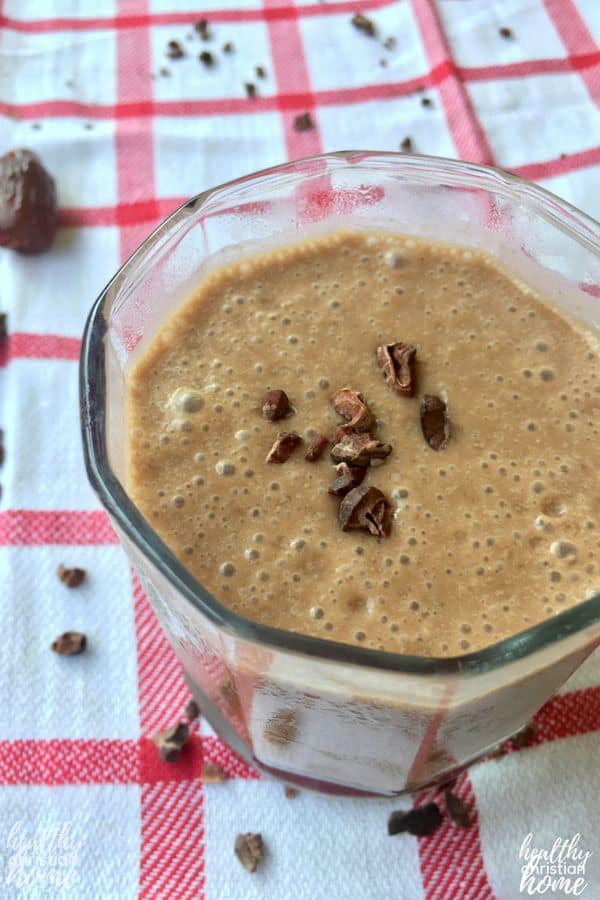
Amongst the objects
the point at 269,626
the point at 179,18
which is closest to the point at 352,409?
the point at 269,626

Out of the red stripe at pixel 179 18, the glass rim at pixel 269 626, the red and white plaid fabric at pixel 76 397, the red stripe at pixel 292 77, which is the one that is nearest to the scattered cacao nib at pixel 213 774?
the red and white plaid fabric at pixel 76 397

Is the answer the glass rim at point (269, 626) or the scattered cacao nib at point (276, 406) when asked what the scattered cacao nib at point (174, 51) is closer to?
the glass rim at point (269, 626)

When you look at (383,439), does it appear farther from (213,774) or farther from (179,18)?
(179,18)

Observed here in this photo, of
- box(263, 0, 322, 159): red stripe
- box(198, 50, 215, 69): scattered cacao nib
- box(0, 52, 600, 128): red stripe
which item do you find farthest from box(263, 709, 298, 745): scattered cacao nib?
box(198, 50, 215, 69): scattered cacao nib

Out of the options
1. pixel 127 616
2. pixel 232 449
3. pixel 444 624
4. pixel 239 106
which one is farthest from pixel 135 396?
pixel 239 106

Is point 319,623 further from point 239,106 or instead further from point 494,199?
point 239,106

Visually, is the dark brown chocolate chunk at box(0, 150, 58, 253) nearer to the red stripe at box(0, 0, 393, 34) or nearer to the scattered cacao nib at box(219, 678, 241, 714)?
the red stripe at box(0, 0, 393, 34)
